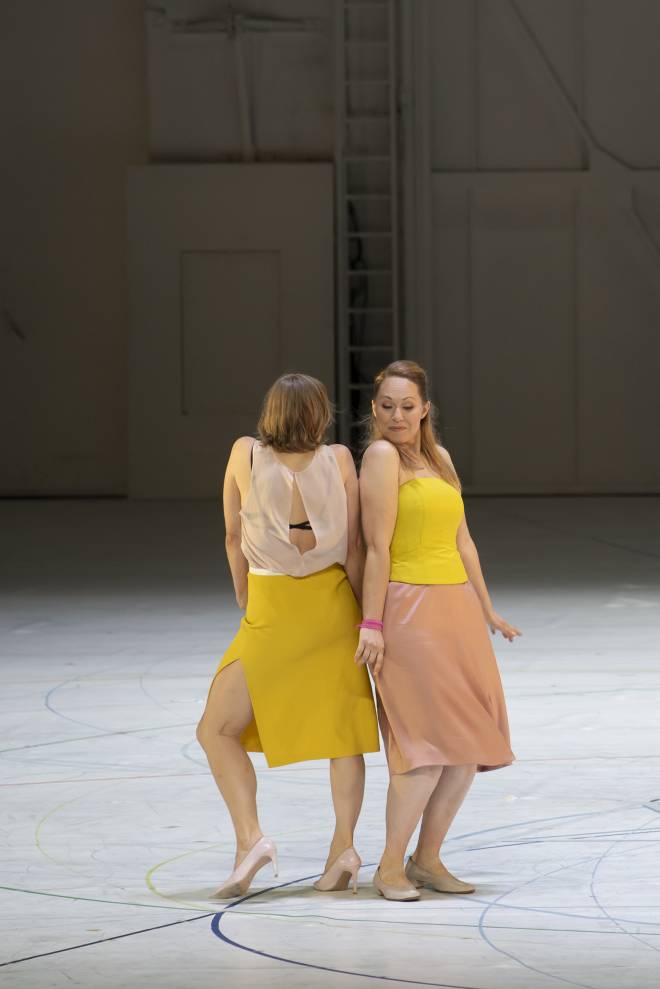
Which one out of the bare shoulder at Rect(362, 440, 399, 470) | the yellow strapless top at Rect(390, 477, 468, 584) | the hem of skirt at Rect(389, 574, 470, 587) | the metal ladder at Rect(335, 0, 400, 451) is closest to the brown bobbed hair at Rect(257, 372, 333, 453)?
the bare shoulder at Rect(362, 440, 399, 470)

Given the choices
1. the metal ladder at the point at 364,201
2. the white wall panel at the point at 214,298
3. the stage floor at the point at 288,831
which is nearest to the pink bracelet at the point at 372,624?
the stage floor at the point at 288,831

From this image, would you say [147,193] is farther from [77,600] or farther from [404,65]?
[77,600]

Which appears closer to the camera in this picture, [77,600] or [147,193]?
[77,600]

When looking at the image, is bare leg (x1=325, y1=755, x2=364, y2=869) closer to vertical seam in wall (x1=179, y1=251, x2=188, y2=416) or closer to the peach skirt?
the peach skirt

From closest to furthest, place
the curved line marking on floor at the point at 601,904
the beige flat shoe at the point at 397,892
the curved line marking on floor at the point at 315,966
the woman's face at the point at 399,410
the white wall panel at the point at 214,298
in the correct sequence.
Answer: the curved line marking on floor at the point at 315,966, the curved line marking on floor at the point at 601,904, the beige flat shoe at the point at 397,892, the woman's face at the point at 399,410, the white wall panel at the point at 214,298

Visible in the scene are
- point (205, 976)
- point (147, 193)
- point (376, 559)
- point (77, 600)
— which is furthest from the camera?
point (147, 193)

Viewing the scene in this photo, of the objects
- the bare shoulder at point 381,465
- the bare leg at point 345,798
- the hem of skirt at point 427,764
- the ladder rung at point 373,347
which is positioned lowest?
the bare leg at point 345,798

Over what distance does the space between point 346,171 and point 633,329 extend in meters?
3.81

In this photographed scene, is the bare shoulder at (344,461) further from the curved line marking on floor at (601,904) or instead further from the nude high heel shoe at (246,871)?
the curved line marking on floor at (601,904)

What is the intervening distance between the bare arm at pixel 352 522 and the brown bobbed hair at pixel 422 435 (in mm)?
158

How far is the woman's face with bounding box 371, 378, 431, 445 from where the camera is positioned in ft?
13.9

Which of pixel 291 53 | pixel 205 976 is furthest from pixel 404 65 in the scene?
pixel 205 976

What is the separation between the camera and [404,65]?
59.0ft

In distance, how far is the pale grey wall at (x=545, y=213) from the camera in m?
18.2
